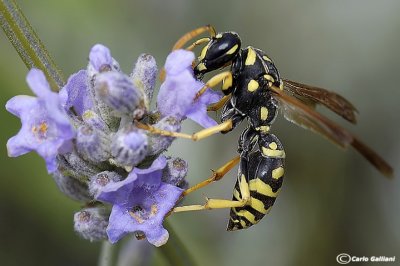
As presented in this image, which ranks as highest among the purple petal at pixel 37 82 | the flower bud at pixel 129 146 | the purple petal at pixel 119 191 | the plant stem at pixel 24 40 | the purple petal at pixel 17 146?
the plant stem at pixel 24 40

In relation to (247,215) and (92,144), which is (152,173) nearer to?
(92,144)

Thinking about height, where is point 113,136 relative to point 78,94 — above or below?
below

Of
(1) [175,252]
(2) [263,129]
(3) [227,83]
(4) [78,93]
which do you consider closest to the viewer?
(4) [78,93]

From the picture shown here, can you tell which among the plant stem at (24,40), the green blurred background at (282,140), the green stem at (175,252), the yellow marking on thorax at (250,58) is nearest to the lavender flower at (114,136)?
the plant stem at (24,40)

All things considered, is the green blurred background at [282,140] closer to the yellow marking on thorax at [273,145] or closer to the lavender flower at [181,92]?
the yellow marking on thorax at [273,145]

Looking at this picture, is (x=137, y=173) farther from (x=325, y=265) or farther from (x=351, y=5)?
(x=351, y=5)

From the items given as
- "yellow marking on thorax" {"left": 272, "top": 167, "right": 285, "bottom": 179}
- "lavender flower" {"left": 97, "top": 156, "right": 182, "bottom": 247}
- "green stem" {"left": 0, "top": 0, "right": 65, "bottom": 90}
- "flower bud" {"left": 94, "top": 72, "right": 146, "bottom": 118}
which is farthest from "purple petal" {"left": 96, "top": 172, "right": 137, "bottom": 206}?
"yellow marking on thorax" {"left": 272, "top": 167, "right": 285, "bottom": 179}

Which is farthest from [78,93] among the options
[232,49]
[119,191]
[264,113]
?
[264,113]
